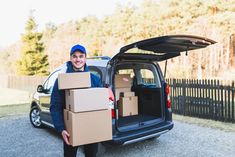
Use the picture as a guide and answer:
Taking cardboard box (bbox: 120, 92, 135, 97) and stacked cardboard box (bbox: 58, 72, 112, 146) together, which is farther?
cardboard box (bbox: 120, 92, 135, 97)

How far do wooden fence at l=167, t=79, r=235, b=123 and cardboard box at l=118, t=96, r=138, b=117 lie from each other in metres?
2.87

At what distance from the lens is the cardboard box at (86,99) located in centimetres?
245

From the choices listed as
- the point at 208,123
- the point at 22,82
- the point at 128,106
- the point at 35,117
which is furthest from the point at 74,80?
the point at 22,82

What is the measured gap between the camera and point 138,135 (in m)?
4.05

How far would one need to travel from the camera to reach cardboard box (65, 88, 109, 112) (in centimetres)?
245

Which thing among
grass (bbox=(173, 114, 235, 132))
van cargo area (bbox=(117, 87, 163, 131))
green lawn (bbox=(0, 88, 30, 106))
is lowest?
grass (bbox=(173, 114, 235, 132))

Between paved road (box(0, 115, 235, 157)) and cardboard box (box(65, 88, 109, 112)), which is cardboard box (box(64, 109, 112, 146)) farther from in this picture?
paved road (box(0, 115, 235, 157))

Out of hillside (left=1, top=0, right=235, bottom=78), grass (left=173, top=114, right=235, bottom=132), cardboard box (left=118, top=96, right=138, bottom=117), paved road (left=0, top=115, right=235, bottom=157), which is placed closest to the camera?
paved road (left=0, top=115, right=235, bottom=157)

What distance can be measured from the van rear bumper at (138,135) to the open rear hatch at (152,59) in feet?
0.30

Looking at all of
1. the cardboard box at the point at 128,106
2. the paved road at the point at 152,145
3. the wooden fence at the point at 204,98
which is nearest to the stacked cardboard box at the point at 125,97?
the cardboard box at the point at 128,106

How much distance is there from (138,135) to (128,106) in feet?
3.94

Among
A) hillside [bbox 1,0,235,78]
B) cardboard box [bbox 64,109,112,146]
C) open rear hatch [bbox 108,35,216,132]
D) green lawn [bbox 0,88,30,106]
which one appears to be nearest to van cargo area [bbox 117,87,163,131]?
open rear hatch [bbox 108,35,216,132]

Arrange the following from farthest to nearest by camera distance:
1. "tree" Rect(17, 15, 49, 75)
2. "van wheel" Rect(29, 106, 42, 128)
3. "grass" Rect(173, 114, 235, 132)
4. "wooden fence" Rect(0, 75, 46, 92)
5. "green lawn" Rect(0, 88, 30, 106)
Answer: "tree" Rect(17, 15, 49, 75) < "wooden fence" Rect(0, 75, 46, 92) < "green lawn" Rect(0, 88, 30, 106) < "van wheel" Rect(29, 106, 42, 128) < "grass" Rect(173, 114, 235, 132)

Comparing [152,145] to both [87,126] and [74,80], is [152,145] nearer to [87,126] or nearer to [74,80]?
[87,126]
